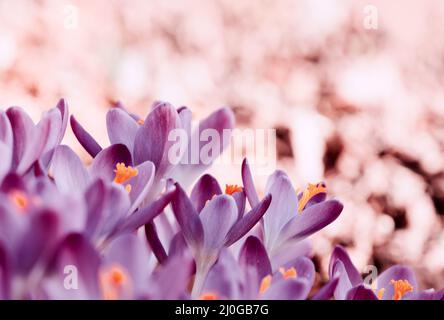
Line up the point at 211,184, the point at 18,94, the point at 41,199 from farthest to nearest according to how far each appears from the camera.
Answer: the point at 18,94
the point at 211,184
the point at 41,199

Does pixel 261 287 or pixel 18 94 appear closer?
pixel 261 287

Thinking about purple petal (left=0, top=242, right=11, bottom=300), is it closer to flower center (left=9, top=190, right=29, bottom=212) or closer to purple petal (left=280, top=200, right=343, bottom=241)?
flower center (left=9, top=190, right=29, bottom=212)

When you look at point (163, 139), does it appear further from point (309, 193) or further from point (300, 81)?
point (300, 81)

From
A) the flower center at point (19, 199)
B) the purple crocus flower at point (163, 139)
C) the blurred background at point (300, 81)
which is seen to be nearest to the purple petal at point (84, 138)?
the purple crocus flower at point (163, 139)

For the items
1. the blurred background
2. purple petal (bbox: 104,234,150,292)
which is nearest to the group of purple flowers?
purple petal (bbox: 104,234,150,292)
